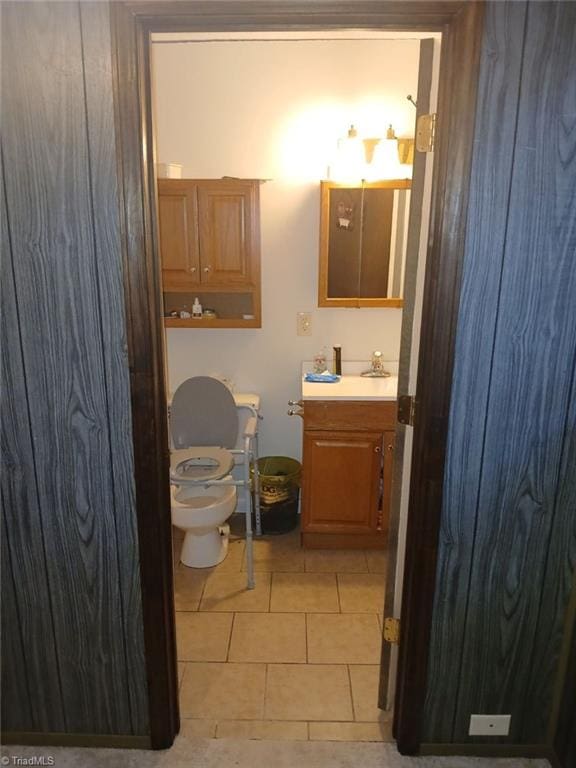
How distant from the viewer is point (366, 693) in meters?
1.99

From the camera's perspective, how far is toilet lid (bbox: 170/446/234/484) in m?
2.46

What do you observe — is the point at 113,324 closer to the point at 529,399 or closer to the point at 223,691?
the point at 529,399

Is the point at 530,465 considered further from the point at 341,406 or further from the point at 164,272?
the point at 164,272

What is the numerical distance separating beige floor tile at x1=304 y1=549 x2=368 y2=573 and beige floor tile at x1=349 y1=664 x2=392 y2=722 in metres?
0.63

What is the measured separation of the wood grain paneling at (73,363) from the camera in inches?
50.6

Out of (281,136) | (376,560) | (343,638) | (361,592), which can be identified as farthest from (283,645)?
(281,136)

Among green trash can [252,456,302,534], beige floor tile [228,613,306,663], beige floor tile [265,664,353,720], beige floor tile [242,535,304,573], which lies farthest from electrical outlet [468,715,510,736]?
green trash can [252,456,302,534]

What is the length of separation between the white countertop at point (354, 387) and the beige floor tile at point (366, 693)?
3.76 feet

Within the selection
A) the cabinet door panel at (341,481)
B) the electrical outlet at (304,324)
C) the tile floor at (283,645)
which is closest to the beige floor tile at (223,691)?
the tile floor at (283,645)

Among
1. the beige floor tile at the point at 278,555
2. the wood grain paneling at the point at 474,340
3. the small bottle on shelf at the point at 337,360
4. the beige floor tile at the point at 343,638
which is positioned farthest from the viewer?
the small bottle on shelf at the point at 337,360

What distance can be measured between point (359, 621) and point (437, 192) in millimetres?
1815

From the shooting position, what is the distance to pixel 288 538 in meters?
3.01

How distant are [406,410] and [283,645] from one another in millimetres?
1225

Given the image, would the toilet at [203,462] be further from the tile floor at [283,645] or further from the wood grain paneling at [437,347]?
the wood grain paneling at [437,347]
